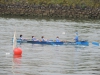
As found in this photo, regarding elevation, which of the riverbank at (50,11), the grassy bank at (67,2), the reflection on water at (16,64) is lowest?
the reflection on water at (16,64)

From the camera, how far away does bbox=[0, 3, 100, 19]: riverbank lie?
12975cm

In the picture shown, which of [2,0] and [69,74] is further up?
[2,0]

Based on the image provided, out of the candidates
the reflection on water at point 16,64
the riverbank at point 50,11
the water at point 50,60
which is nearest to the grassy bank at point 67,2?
the riverbank at point 50,11

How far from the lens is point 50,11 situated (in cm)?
13050

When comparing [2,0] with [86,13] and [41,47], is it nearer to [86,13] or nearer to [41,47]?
[86,13]

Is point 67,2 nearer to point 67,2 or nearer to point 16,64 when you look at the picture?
point 67,2

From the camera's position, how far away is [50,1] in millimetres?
137750

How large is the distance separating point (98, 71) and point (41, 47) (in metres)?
18.2

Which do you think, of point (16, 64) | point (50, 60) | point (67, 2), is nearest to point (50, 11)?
point (67, 2)

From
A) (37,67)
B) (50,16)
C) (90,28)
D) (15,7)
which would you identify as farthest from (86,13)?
(37,67)

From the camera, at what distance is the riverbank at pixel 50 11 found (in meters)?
130

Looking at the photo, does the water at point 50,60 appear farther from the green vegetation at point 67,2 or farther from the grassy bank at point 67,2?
the green vegetation at point 67,2

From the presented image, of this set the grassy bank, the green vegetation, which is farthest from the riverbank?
the green vegetation

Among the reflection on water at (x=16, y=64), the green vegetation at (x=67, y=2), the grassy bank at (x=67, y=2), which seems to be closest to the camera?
the reflection on water at (x=16, y=64)
